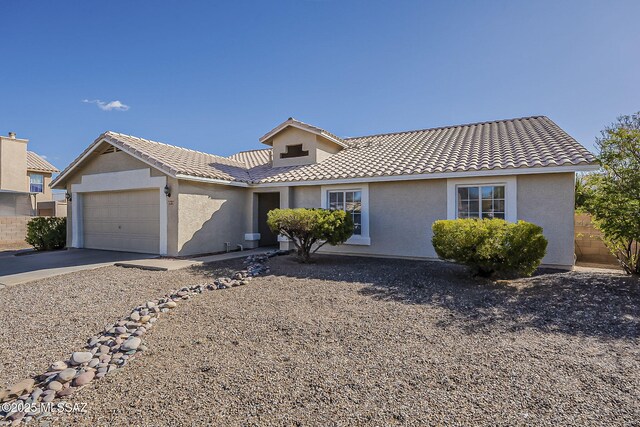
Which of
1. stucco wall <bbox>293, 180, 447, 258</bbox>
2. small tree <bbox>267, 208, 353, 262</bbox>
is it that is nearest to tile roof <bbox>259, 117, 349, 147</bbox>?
stucco wall <bbox>293, 180, 447, 258</bbox>

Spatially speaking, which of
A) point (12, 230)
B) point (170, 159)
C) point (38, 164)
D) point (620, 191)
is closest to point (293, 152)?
point (170, 159)

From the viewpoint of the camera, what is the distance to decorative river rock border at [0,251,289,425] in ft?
11.2

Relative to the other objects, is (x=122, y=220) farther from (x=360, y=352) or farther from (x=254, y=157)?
(x=360, y=352)

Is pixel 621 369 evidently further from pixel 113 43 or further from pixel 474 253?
pixel 113 43

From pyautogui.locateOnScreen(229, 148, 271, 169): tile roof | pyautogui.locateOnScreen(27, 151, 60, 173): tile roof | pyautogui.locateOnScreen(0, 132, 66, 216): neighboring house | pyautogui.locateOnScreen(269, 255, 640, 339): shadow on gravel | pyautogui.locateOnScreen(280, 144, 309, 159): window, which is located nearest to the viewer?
pyautogui.locateOnScreen(269, 255, 640, 339): shadow on gravel

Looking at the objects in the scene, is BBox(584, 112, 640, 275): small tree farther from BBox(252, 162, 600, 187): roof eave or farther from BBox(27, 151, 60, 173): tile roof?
BBox(27, 151, 60, 173): tile roof

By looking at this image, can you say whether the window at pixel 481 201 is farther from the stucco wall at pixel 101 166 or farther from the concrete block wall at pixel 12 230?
the concrete block wall at pixel 12 230

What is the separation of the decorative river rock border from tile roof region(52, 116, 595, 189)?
702cm

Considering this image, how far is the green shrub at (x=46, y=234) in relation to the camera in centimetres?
1616

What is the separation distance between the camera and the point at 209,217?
517 inches

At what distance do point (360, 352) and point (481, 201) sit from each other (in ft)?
26.2

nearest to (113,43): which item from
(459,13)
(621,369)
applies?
(459,13)

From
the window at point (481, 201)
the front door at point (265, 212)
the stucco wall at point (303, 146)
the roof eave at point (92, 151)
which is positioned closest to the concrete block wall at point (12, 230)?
the roof eave at point (92, 151)

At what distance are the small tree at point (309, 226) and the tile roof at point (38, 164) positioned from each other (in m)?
29.2
